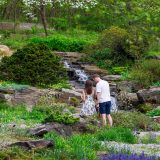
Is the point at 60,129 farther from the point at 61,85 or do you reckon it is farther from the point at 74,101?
the point at 61,85

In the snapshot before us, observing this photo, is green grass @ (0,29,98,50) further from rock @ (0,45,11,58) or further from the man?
the man

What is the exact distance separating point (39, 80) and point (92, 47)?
10.5 meters

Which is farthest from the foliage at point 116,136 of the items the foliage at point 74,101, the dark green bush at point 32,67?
the dark green bush at point 32,67

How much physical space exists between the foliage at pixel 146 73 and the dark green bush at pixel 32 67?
435cm

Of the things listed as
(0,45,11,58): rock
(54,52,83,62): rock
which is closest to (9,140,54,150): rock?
(0,45,11,58): rock

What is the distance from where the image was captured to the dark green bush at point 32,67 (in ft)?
92.7

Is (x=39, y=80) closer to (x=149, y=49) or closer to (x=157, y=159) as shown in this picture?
(x=149, y=49)

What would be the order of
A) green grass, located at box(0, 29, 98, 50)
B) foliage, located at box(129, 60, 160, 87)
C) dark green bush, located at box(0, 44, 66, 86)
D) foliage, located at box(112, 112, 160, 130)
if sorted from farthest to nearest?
green grass, located at box(0, 29, 98, 50)
foliage, located at box(129, 60, 160, 87)
dark green bush, located at box(0, 44, 66, 86)
foliage, located at box(112, 112, 160, 130)

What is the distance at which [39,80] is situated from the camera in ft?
92.9

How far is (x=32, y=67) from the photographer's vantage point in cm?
2845

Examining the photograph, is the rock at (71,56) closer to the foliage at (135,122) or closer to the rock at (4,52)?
the rock at (4,52)

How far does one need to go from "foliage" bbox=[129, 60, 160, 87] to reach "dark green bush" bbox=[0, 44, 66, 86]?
4354 millimetres

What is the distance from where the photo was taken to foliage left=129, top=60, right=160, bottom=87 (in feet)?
102

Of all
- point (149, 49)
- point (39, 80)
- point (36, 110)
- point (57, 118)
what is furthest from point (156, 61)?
point (57, 118)
